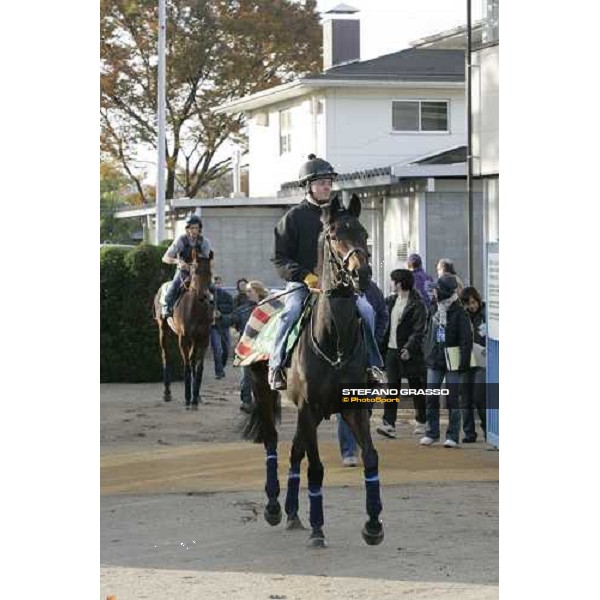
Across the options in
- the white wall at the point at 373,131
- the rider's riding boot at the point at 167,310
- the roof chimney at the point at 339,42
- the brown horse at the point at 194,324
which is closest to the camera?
the brown horse at the point at 194,324

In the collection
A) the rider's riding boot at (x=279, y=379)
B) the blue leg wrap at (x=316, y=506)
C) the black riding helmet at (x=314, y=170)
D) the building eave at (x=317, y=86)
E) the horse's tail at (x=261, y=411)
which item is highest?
the building eave at (x=317, y=86)

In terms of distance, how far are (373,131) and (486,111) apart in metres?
10.7

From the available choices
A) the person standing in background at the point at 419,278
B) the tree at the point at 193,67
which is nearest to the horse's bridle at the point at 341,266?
the person standing in background at the point at 419,278

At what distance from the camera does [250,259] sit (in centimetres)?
2188

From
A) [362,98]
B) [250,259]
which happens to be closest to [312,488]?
[250,259]

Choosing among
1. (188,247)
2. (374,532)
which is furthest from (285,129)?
(374,532)

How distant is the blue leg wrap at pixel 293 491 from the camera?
10.6 meters

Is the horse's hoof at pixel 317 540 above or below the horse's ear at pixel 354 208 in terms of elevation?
below

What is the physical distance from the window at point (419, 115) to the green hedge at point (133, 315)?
404 cm

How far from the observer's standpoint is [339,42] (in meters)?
22.5

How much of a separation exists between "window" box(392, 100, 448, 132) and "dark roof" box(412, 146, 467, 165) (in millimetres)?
1419

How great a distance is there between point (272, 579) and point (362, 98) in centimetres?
1474

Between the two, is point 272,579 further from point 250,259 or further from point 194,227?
point 250,259

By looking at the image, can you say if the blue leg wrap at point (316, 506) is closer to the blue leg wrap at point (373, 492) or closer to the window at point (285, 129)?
the blue leg wrap at point (373, 492)
